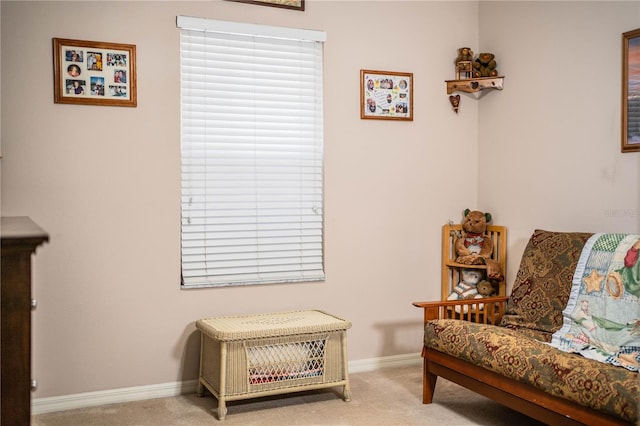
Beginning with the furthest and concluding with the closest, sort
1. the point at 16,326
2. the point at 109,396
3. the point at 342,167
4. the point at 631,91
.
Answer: the point at 342,167 < the point at 109,396 < the point at 631,91 < the point at 16,326

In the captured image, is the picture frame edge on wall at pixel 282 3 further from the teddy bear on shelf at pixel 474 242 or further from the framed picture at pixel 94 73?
the teddy bear on shelf at pixel 474 242

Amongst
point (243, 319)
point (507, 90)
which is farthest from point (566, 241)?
point (243, 319)

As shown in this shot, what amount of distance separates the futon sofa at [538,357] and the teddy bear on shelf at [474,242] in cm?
43

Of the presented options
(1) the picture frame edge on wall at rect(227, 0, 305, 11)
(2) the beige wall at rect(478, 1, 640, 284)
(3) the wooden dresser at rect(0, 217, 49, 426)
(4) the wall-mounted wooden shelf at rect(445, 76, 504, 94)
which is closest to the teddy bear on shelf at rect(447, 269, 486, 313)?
(2) the beige wall at rect(478, 1, 640, 284)

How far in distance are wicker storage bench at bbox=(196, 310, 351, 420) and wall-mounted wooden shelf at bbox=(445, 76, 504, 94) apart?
186cm

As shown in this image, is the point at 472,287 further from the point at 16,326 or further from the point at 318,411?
the point at 16,326

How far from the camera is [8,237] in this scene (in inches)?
73.2

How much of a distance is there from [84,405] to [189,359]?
615 mm

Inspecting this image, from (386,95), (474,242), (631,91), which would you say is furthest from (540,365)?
(386,95)

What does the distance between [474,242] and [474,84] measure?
107 centimetres

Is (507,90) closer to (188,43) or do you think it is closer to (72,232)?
(188,43)

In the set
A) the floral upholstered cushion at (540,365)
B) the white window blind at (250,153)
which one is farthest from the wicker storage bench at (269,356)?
the floral upholstered cushion at (540,365)

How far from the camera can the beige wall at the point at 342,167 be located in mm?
3527

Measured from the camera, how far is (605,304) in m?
3.15
